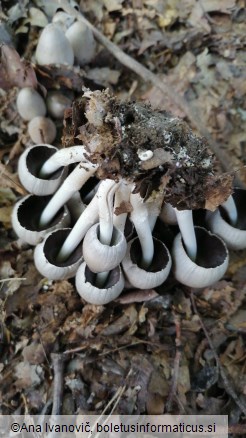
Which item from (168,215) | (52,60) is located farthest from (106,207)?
(52,60)

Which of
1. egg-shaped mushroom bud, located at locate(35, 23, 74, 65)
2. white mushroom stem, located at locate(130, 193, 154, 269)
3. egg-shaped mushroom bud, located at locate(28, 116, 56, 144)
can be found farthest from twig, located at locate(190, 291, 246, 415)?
egg-shaped mushroom bud, located at locate(35, 23, 74, 65)

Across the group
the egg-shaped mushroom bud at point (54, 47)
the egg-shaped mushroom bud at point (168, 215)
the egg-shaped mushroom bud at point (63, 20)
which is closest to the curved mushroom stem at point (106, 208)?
the egg-shaped mushroom bud at point (168, 215)

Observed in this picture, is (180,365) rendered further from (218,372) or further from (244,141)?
(244,141)

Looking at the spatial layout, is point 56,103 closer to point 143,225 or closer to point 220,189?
point 143,225

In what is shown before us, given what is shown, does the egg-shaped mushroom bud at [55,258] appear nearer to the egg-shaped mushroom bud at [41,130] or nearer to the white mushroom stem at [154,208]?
the white mushroom stem at [154,208]

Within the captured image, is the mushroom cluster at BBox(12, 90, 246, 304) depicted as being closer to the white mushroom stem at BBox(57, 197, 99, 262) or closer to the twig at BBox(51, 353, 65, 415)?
the white mushroom stem at BBox(57, 197, 99, 262)

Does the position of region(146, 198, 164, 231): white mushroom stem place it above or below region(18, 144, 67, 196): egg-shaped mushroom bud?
above

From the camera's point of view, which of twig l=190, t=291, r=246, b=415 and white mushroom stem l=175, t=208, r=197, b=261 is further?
twig l=190, t=291, r=246, b=415
